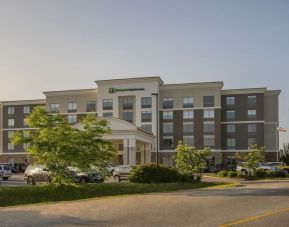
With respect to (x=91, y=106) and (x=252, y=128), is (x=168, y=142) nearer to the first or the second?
(x=252, y=128)

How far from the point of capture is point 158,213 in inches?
618

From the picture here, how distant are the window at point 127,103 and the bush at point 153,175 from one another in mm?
57798

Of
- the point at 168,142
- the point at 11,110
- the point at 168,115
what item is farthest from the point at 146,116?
the point at 11,110

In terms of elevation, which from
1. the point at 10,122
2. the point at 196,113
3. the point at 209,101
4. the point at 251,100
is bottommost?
the point at 10,122

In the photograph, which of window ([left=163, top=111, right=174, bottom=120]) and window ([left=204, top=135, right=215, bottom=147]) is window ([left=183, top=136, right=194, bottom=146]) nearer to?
window ([left=204, top=135, right=215, bottom=147])

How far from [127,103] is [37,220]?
251ft

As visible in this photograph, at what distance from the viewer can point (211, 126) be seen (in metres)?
88.4

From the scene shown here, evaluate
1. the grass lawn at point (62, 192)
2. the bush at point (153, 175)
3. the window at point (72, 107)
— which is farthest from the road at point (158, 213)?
the window at point (72, 107)

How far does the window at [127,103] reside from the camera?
3556 inches

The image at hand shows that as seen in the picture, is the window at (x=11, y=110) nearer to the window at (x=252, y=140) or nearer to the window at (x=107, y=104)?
the window at (x=107, y=104)

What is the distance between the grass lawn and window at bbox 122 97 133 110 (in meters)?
62.2

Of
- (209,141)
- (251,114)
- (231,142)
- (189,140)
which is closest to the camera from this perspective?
(209,141)

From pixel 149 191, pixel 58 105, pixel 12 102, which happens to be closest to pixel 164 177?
pixel 149 191

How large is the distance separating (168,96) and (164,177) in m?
59.2
